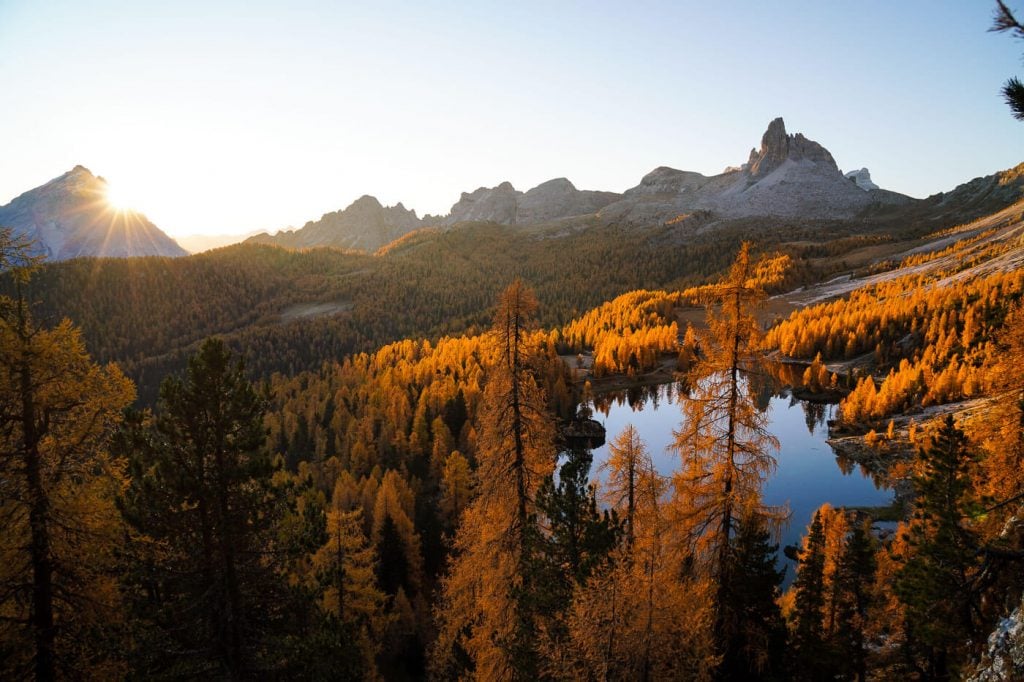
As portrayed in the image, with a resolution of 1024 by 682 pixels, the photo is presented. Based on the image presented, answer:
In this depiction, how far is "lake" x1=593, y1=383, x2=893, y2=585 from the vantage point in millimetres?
56125

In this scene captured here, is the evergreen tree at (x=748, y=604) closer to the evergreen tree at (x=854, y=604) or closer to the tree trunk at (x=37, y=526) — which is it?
the evergreen tree at (x=854, y=604)

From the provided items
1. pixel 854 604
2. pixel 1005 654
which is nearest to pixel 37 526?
pixel 1005 654

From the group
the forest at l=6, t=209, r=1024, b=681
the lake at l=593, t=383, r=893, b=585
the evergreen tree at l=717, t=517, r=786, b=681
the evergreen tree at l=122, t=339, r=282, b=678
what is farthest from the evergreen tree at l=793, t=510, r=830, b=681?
the evergreen tree at l=122, t=339, r=282, b=678

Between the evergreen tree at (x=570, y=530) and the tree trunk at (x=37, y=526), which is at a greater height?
the tree trunk at (x=37, y=526)

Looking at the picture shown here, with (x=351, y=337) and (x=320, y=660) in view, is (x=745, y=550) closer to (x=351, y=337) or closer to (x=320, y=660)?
(x=320, y=660)

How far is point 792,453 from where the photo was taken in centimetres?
7262

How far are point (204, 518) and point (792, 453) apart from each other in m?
77.9

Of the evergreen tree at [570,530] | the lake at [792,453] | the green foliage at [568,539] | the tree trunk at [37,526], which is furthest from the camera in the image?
the lake at [792,453]

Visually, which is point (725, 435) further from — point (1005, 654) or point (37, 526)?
point (37, 526)

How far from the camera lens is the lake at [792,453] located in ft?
184

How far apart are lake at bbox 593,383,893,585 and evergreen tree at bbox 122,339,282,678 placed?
28217 millimetres

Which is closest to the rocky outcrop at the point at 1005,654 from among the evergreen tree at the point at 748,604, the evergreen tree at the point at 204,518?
the evergreen tree at the point at 748,604

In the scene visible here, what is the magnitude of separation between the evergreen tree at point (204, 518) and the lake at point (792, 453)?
2822 centimetres

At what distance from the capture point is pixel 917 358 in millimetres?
91562
